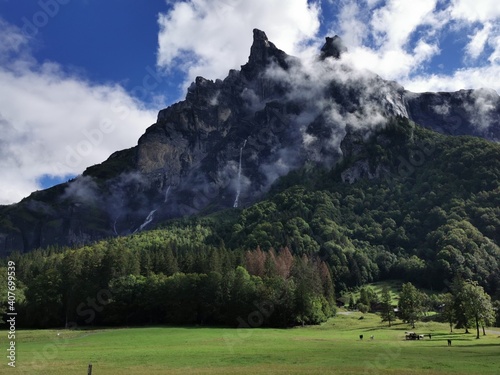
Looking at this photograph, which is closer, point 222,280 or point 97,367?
point 97,367

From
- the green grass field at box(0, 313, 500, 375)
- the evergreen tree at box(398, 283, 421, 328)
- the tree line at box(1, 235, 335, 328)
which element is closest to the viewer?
the green grass field at box(0, 313, 500, 375)

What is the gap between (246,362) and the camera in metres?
43.8

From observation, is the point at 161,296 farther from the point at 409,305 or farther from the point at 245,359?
the point at 245,359

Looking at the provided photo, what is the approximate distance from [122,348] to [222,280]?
53.0 meters

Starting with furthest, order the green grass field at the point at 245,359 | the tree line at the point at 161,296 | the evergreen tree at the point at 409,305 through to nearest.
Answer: the tree line at the point at 161,296, the evergreen tree at the point at 409,305, the green grass field at the point at 245,359

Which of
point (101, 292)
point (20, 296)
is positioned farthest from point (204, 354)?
point (20, 296)

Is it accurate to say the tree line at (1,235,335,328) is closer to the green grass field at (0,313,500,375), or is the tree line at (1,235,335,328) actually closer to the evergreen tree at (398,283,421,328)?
the evergreen tree at (398,283,421,328)

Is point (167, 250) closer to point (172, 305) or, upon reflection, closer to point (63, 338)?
point (172, 305)

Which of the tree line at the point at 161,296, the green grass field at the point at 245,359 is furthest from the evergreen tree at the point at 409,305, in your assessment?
the green grass field at the point at 245,359

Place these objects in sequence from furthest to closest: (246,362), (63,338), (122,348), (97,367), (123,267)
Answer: (123,267) < (63,338) < (122,348) < (246,362) < (97,367)

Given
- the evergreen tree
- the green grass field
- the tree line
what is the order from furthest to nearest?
the tree line → the evergreen tree → the green grass field

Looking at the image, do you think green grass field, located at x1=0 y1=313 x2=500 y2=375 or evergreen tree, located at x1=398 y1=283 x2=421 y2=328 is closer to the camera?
green grass field, located at x1=0 y1=313 x2=500 y2=375

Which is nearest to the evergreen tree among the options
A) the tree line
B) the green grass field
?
the tree line

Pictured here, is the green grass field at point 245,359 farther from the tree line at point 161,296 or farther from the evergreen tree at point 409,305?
the evergreen tree at point 409,305
